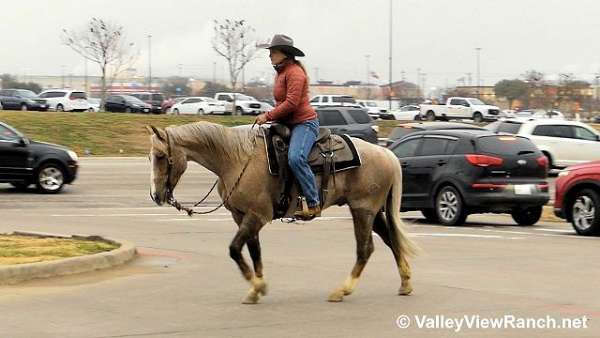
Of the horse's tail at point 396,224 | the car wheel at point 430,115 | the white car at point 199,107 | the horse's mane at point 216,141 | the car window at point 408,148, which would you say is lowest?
the horse's tail at point 396,224

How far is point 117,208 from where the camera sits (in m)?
22.9

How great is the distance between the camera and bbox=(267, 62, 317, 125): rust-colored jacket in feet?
33.0

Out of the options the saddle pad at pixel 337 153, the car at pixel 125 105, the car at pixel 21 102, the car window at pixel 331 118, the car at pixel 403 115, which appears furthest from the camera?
the car at pixel 403 115

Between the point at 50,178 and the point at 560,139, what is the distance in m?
18.5

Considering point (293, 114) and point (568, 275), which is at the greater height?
point (293, 114)

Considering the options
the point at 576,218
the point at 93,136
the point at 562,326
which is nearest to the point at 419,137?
the point at 576,218

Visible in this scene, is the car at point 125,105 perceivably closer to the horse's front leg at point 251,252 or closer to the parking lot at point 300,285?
the parking lot at point 300,285

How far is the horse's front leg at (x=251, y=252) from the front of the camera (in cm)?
969

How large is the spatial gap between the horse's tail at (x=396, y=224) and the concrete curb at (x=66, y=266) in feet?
12.3

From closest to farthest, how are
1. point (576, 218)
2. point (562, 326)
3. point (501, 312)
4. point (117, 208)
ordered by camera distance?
point (562, 326)
point (501, 312)
point (576, 218)
point (117, 208)

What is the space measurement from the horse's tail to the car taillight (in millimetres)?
8403

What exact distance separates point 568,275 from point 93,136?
→ 1406 inches

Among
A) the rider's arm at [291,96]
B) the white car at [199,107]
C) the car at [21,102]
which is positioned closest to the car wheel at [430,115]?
the white car at [199,107]

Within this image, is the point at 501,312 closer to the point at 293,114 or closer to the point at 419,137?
A: the point at 293,114
